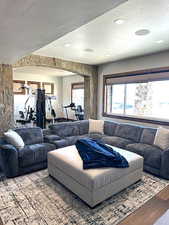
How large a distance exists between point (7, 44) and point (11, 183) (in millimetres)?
2260

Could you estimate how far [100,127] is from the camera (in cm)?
464

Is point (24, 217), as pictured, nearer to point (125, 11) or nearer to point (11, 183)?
point (11, 183)

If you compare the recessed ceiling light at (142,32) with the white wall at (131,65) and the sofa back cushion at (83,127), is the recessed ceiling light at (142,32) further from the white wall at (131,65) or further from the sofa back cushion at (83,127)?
the sofa back cushion at (83,127)

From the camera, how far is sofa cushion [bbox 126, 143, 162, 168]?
295 cm

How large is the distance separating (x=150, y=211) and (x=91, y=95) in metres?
4.27

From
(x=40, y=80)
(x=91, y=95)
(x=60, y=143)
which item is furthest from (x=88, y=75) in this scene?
(x=40, y=80)

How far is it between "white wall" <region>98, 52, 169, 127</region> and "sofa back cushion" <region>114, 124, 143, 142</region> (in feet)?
5.51

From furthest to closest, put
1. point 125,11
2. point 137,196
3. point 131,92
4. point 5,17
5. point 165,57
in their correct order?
point 131,92 < point 165,57 < point 137,196 < point 125,11 < point 5,17

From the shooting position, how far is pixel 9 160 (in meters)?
2.79

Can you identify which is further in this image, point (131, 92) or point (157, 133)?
point (131, 92)

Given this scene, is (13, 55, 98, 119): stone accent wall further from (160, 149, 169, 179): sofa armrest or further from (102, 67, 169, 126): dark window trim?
(160, 149, 169, 179): sofa armrest

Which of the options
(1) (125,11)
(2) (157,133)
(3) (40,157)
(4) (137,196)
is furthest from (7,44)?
(2) (157,133)

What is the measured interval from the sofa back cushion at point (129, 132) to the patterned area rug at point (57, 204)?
1265 mm

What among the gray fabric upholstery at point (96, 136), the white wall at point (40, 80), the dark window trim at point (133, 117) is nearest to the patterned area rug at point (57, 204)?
the gray fabric upholstery at point (96, 136)
